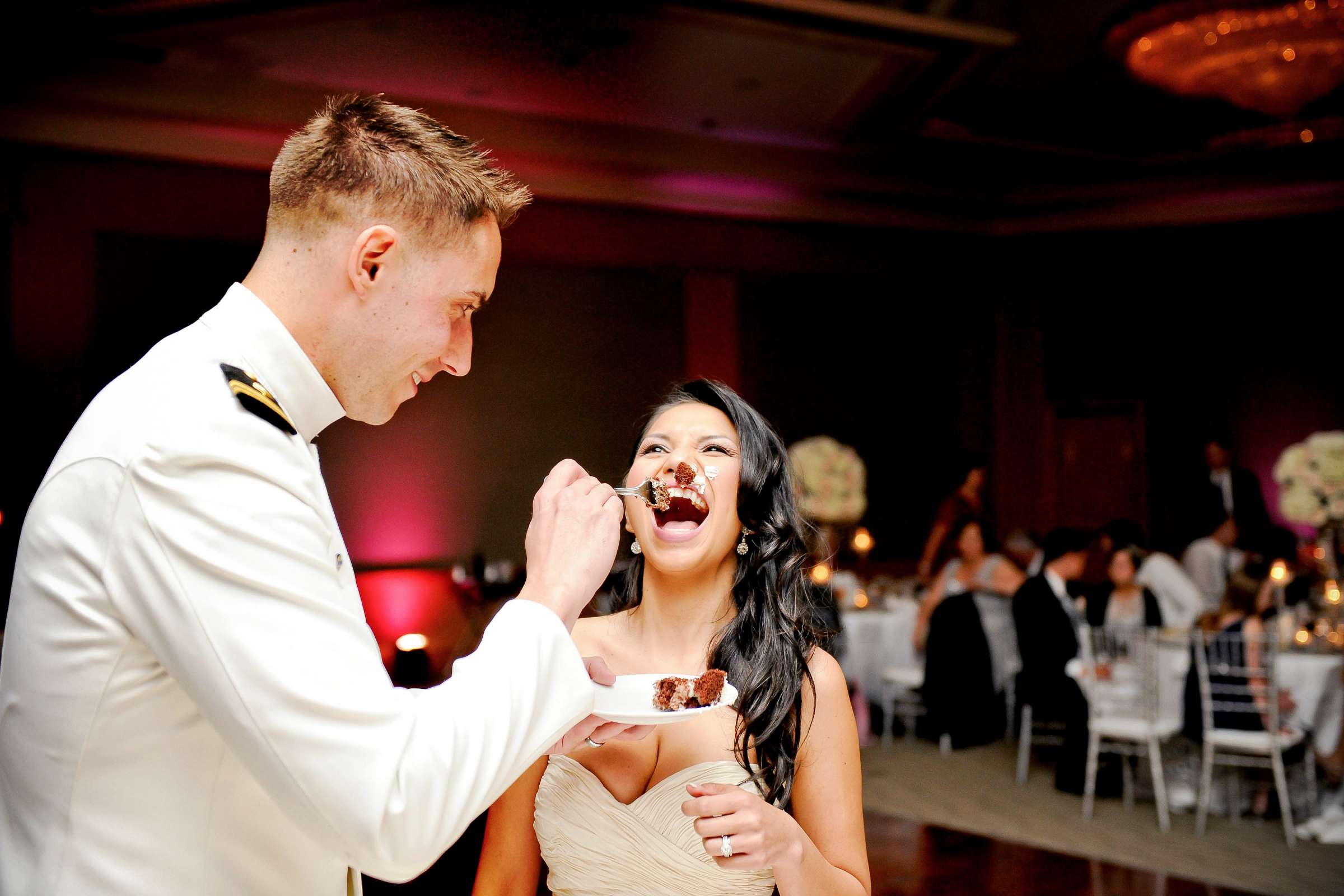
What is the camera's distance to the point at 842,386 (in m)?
10.5

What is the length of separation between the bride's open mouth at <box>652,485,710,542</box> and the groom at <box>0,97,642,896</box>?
33.1 inches

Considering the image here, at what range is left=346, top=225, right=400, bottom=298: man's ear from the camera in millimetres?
1078

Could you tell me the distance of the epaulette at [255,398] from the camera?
981mm

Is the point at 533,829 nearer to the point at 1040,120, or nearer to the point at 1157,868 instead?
the point at 1157,868

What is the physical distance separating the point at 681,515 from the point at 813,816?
0.60 metres

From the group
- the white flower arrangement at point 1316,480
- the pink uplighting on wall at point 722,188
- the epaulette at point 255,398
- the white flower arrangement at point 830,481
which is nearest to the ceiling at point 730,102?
the pink uplighting on wall at point 722,188

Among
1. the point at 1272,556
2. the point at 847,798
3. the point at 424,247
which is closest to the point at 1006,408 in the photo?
the point at 1272,556

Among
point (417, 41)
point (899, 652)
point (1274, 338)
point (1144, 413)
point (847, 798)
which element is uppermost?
point (417, 41)

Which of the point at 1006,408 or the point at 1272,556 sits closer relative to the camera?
the point at 1272,556

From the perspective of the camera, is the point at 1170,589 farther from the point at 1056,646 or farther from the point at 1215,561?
the point at 1215,561

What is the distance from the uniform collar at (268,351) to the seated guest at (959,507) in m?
7.75

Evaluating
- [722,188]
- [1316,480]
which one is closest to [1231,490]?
[1316,480]

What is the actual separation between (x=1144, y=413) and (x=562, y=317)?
604cm

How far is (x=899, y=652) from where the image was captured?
770 centimetres
